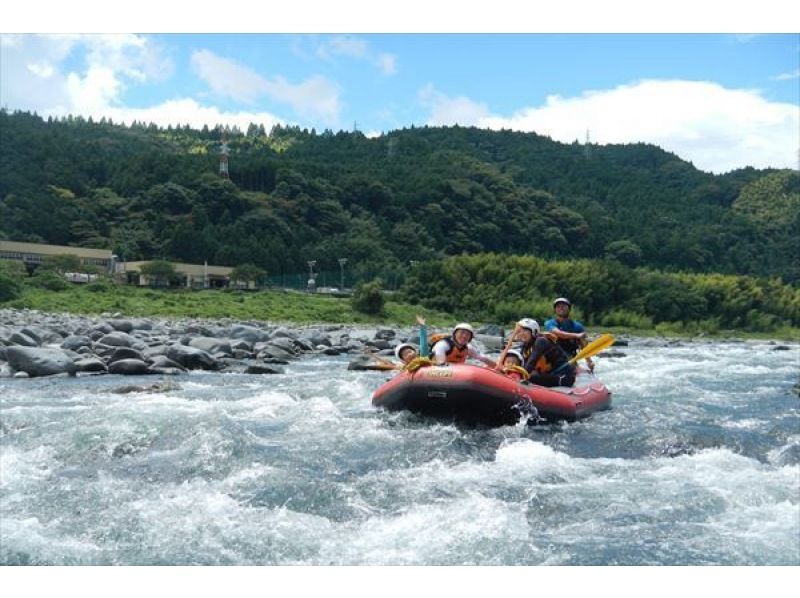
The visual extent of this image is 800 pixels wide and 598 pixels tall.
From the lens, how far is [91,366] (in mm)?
15977

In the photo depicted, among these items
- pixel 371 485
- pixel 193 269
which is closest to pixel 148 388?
pixel 371 485

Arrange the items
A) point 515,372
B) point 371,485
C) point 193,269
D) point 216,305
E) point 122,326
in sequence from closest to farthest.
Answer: point 371,485 < point 515,372 < point 122,326 < point 216,305 < point 193,269

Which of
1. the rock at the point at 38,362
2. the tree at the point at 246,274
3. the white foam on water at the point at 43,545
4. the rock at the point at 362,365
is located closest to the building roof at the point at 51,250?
the tree at the point at 246,274

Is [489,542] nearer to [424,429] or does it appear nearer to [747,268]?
[424,429]

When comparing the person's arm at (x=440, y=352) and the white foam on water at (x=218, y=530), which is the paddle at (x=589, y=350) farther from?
the white foam on water at (x=218, y=530)

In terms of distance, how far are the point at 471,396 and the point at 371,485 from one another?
2955 millimetres

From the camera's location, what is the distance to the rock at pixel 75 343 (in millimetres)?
19094

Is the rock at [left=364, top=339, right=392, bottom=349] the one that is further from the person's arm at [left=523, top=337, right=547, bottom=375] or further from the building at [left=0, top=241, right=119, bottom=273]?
the building at [left=0, top=241, right=119, bottom=273]

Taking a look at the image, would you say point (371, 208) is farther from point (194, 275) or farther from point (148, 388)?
point (148, 388)

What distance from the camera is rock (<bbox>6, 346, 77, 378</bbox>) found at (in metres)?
15.3

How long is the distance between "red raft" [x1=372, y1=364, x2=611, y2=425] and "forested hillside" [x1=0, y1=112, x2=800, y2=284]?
4957cm

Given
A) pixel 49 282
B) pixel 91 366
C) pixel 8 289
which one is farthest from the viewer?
pixel 49 282

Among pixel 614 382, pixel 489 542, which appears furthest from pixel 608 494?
pixel 614 382

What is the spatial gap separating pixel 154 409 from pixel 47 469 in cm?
291
